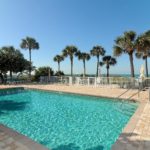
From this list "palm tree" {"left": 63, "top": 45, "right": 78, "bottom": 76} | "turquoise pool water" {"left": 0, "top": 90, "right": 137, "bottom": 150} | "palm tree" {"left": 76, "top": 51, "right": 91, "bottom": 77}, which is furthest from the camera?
"palm tree" {"left": 76, "top": 51, "right": 91, "bottom": 77}

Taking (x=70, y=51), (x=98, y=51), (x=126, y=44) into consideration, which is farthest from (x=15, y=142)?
(x=70, y=51)

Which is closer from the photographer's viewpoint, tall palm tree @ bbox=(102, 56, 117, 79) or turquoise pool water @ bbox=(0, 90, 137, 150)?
turquoise pool water @ bbox=(0, 90, 137, 150)

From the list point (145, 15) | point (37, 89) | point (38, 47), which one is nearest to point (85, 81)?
point (37, 89)

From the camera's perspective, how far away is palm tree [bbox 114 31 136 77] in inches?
705

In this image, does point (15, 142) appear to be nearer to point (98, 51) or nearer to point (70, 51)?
point (98, 51)

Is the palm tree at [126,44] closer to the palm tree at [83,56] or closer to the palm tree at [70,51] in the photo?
the palm tree at [70,51]

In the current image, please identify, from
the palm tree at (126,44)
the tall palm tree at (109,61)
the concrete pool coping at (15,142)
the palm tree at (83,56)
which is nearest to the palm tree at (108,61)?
the tall palm tree at (109,61)

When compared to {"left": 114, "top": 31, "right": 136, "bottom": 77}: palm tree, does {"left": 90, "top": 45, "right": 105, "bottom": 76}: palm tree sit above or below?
above

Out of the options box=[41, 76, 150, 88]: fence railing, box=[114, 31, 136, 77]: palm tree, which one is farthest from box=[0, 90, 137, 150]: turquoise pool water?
box=[114, 31, 136, 77]: palm tree

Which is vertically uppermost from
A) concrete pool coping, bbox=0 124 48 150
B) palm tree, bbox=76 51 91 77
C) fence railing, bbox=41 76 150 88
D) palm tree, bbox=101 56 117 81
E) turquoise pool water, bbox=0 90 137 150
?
palm tree, bbox=76 51 91 77

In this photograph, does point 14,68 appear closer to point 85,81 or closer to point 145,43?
point 85,81

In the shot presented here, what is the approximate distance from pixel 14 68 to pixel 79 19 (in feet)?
42.5

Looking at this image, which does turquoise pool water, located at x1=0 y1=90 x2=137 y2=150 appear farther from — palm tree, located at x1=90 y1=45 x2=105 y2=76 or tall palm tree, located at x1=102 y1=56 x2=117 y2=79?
palm tree, located at x1=90 y1=45 x2=105 y2=76

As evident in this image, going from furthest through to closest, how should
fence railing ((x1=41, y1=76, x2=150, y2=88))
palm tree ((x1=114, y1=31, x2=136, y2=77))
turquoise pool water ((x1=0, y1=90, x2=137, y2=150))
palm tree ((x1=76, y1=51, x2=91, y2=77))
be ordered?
palm tree ((x1=76, y1=51, x2=91, y2=77)) → palm tree ((x1=114, y1=31, x2=136, y2=77)) → fence railing ((x1=41, y1=76, x2=150, y2=88)) → turquoise pool water ((x1=0, y1=90, x2=137, y2=150))
